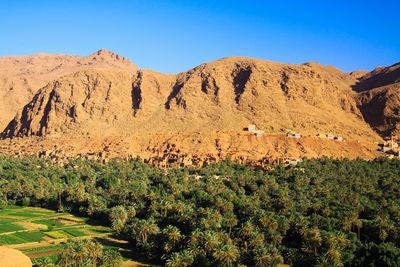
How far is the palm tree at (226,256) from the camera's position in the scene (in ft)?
139

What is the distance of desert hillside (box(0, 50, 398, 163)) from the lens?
110125mm

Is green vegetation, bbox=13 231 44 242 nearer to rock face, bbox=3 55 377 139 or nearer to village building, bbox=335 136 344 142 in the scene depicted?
rock face, bbox=3 55 377 139

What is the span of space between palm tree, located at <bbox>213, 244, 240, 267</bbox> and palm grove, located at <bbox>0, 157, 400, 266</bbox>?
89mm

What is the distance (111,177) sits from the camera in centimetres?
8556

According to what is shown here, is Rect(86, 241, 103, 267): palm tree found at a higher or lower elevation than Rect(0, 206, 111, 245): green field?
higher

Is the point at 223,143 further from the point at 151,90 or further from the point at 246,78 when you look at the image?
the point at 151,90

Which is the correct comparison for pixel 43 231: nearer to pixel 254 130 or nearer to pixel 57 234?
pixel 57 234

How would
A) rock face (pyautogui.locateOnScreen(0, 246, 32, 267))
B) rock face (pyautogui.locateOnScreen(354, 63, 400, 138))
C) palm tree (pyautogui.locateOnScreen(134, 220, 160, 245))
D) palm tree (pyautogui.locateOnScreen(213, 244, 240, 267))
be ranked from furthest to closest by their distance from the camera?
1. rock face (pyautogui.locateOnScreen(354, 63, 400, 138))
2. palm tree (pyautogui.locateOnScreen(134, 220, 160, 245))
3. palm tree (pyautogui.locateOnScreen(213, 244, 240, 267))
4. rock face (pyautogui.locateOnScreen(0, 246, 32, 267))

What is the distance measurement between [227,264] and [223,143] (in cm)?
6846

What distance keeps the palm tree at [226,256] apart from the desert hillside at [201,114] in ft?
197

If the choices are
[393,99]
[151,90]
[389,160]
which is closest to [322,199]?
[389,160]

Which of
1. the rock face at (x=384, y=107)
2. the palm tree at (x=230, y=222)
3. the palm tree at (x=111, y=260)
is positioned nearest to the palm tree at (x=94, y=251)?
the palm tree at (x=111, y=260)

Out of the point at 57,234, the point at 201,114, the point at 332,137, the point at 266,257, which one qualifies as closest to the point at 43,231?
the point at 57,234

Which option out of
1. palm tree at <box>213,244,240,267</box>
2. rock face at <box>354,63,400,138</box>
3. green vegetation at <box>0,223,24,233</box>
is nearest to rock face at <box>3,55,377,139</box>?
rock face at <box>354,63,400,138</box>
